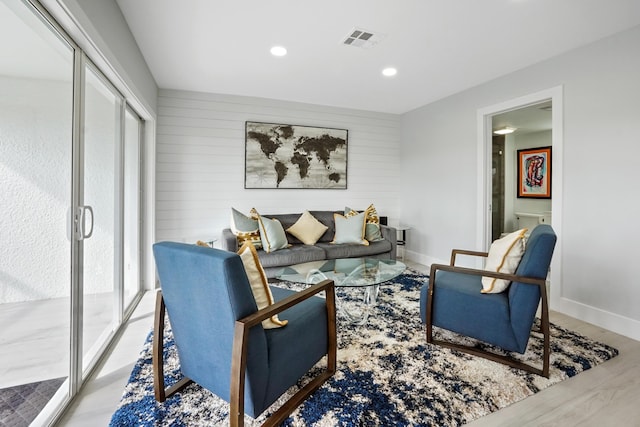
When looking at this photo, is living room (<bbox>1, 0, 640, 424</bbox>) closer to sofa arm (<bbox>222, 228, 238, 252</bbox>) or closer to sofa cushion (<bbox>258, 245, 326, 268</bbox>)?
sofa arm (<bbox>222, 228, 238, 252</bbox>)

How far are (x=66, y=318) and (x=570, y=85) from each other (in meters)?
4.42

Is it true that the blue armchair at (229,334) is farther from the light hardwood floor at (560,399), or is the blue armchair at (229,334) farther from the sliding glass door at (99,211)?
the sliding glass door at (99,211)

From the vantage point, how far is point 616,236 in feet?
8.84

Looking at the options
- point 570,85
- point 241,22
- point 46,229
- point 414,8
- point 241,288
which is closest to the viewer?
point 241,288

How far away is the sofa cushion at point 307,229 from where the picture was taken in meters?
4.29

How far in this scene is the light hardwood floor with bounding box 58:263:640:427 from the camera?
5.27 feet

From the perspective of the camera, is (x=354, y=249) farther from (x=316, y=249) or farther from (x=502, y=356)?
(x=502, y=356)

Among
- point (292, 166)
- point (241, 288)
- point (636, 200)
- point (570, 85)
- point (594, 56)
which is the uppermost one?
point (594, 56)

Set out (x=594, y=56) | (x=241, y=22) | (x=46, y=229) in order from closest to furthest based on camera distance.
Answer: (x=46, y=229) → (x=241, y=22) → (x=594, y=56)

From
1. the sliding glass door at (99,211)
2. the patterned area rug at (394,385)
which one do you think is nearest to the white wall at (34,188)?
the sliding glass door at (99,211)

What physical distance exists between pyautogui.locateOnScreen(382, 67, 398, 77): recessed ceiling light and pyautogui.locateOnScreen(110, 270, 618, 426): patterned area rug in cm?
271

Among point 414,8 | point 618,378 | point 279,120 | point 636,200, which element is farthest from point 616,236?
point 279,120

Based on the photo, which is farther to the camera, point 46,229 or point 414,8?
point 414,8

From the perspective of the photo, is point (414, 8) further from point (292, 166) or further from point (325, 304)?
point (292, 166)
